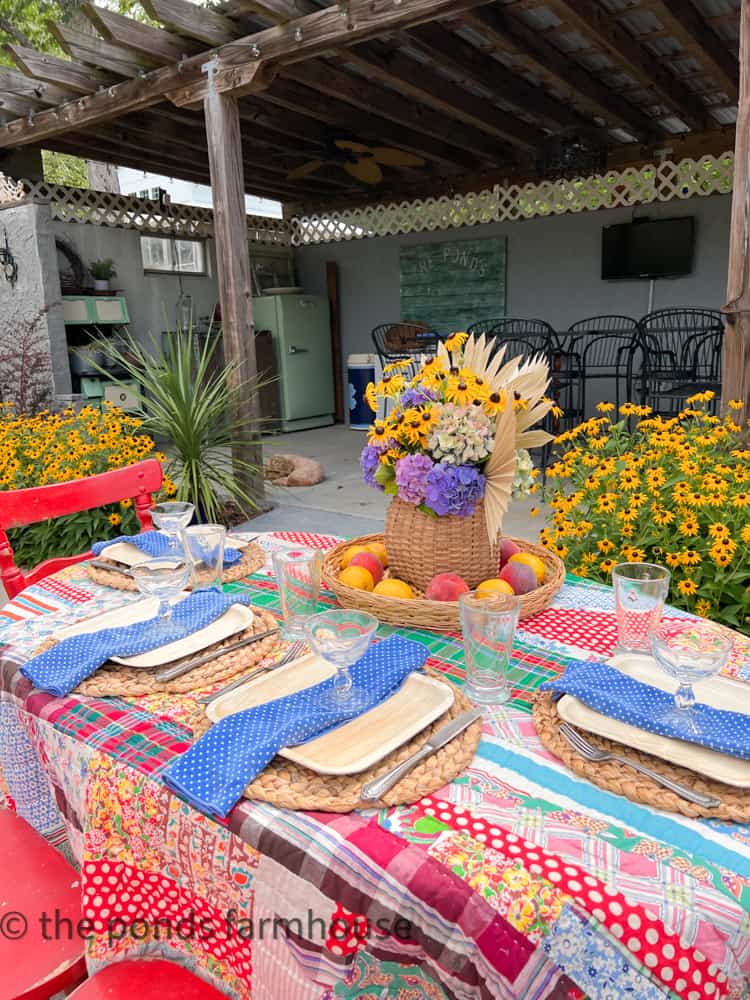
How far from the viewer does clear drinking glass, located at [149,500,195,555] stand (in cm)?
148

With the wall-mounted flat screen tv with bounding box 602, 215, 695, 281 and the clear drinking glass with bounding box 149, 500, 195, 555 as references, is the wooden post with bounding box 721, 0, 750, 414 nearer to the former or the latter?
the clear drinking glass with bounding box 149, 500, 195, 555

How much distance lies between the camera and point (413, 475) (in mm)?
1195

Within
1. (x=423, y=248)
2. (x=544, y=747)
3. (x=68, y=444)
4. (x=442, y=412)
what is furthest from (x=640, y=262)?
(x=544, y=747)

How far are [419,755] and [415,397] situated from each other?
0.67 m

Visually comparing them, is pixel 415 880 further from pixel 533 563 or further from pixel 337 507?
pixel 337 507

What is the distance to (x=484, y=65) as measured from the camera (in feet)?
15.0

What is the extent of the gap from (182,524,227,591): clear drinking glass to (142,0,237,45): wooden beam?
306cm

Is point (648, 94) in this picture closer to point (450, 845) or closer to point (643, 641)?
point (643, 641)

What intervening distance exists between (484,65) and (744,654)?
183 inches

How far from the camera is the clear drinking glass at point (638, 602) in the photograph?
3.40 ft

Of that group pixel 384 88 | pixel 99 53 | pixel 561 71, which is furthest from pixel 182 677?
pixel 384 88

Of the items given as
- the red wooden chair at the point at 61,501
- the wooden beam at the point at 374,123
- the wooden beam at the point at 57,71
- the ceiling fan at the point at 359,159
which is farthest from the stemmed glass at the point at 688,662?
the ceiling fan at the point at 359,159

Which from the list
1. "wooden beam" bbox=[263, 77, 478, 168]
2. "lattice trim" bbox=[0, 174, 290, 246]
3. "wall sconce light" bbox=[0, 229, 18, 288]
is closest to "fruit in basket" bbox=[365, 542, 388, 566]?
"wooden beam" bbox=[263, 77, 478, 168]

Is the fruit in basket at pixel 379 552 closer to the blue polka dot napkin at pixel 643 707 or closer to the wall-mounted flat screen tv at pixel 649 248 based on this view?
the blue polka dot napkin at pixel 643 707
